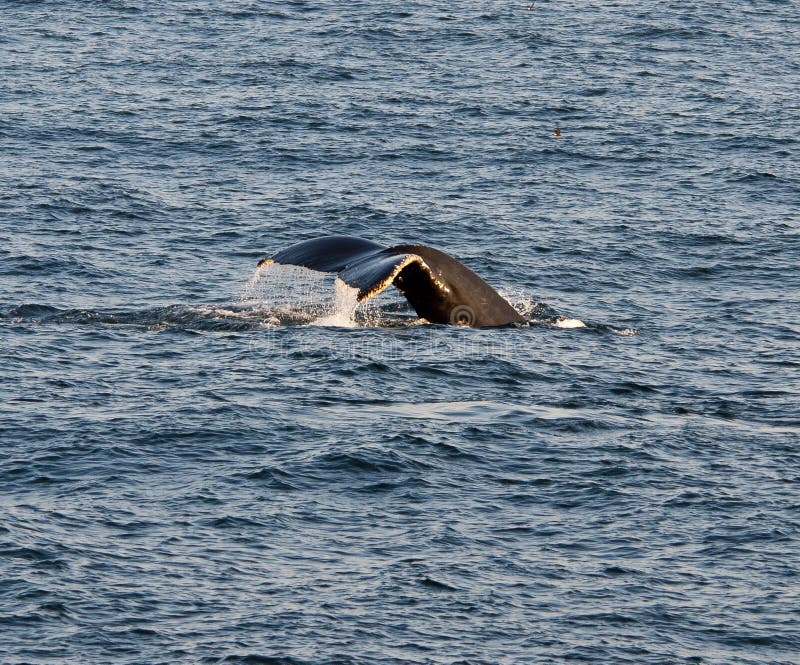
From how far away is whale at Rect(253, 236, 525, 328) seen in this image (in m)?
18.0

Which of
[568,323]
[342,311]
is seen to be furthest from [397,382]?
[568,323]

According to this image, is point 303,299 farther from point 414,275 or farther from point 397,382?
point 397,382

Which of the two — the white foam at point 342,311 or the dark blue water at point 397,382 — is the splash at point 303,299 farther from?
the dark blue water at point 397,382

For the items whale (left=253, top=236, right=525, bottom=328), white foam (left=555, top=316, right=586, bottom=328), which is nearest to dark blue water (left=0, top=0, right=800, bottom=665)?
white foam (left=555, top=316, right=586, bottom=328)

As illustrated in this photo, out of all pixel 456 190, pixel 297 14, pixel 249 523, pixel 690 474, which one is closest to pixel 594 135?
pixel 456 190

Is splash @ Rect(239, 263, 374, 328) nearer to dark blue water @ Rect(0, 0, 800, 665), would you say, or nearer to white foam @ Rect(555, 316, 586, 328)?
dark blue water @ Rect(0, 0, 800, 665)

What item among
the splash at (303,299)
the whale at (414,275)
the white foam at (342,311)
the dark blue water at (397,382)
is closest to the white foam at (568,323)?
the dark blue water at (397,382)

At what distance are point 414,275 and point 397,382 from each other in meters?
1.35

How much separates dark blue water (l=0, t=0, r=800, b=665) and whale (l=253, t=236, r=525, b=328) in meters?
0.36

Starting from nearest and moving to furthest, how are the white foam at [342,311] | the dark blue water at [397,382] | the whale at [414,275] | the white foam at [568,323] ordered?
1. the dark blue water at [397,382]
2. the whale at [414,275]
3. the white foam at [342,311]
4. the white foam at [568,323]

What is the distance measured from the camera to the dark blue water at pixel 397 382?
13.4 meters

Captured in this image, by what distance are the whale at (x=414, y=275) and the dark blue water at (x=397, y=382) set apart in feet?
1.19

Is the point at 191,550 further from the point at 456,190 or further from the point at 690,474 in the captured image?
the point at 456,190

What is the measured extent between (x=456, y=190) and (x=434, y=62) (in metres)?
13.5
